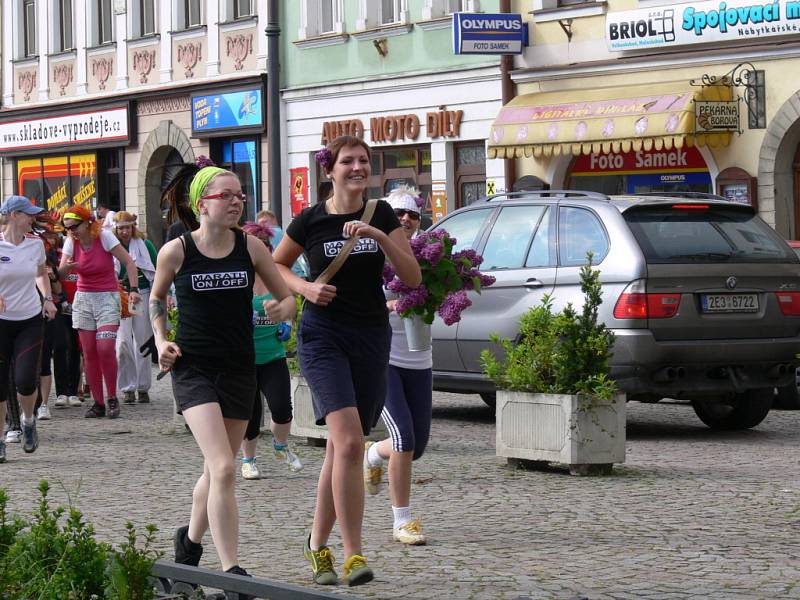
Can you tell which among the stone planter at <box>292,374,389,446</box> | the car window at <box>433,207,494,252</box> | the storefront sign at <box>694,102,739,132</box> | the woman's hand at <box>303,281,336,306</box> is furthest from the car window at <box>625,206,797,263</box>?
the storefront sign at <box>694,102,739,132</box>

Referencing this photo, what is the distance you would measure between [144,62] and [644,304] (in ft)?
83.3

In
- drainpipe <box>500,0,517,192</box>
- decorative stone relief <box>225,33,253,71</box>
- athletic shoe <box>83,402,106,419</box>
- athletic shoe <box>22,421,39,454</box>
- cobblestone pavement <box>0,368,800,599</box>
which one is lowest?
cobblestone pavement <box>0,368,800,599</box>

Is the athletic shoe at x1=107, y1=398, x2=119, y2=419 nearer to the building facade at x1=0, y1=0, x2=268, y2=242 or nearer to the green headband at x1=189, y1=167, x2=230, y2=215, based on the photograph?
the green headband at x1=189, y1=167, x2=230, y2=215

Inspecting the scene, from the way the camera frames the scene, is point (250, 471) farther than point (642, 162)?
No

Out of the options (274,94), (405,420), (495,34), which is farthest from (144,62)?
(405,420)

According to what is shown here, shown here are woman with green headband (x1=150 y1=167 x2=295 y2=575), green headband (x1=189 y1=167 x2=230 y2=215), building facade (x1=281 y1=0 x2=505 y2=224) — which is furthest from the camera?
building facade (x1=281 y1=0 x2=505 y2=224)

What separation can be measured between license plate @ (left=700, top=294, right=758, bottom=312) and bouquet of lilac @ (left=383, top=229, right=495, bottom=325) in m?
3.93

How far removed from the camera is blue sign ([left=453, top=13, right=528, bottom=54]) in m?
26.7

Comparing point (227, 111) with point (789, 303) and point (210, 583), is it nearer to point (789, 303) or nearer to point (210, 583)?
point (789, 303)

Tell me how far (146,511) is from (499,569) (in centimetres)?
275

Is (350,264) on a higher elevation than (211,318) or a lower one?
higher

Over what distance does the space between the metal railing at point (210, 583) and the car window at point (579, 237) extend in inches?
294

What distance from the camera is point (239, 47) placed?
33.8 m

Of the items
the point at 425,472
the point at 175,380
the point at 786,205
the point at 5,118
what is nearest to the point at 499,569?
the point at 175,380
